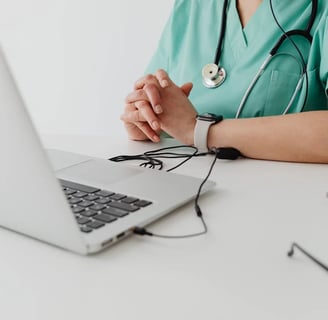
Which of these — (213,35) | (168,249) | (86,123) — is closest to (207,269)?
(168,249)

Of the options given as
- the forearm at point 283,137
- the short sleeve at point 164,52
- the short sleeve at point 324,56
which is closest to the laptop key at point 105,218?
the forearm at point 283,137

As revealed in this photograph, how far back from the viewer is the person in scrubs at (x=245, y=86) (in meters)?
0.90

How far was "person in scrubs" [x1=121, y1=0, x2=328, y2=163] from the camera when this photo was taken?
0.90m

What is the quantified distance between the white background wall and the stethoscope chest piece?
0.61 meters

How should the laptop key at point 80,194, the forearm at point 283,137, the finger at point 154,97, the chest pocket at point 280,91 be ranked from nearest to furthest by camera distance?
the laptop key at point 80,194 → the forearm at point 283,137 → the finger at point 154,97 → the chest pocket at point 280,91

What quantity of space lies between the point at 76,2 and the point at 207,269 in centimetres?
170

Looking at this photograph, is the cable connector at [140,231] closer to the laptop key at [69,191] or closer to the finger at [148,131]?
the laptop key at [69,191]

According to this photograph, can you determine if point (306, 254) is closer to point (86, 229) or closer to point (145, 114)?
point (86, 229)

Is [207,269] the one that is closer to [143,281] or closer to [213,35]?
[143,281]

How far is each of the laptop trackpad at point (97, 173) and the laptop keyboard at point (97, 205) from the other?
0.03 meters

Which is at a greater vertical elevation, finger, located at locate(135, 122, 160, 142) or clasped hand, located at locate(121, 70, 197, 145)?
clasped hand, located at locate(121, 70, 197, 145)

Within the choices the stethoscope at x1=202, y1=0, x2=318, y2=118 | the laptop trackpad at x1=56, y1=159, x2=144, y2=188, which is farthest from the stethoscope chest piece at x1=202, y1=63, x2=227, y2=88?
the laptop trackpad at x1=56, y1=159, x2=144, y2=188

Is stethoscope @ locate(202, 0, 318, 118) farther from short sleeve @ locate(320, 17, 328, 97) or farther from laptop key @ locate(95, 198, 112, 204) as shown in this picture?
laptop key @ locate(95, 198, 112, 204)

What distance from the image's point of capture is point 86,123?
2.04 meters
